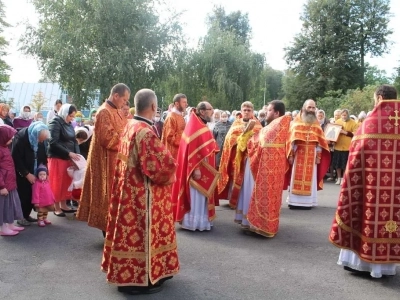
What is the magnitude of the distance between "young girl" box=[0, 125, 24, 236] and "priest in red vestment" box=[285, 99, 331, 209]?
515 cm

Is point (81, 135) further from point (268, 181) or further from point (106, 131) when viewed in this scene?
point (268, 181)

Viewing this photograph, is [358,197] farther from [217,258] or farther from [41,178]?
[41,178]

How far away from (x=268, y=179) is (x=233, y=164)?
175cm

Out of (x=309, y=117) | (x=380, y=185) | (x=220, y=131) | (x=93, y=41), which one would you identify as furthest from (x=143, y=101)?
(x=93, y=41)

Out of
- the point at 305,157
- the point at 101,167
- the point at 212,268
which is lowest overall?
the point at 212,268

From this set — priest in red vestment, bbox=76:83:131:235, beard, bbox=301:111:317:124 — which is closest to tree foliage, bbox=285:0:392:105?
beard, bbox=301:111:317:124

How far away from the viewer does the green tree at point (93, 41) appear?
82.4ft

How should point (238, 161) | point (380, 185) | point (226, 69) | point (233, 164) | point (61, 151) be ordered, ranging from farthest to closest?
point (226, 69) < point (233, 164) < point (238, 161) < point (61, 151) < point (380, 185)

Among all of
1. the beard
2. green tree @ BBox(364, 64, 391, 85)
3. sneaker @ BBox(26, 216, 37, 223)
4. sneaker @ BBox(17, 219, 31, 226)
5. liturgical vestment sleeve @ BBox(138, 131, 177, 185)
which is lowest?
sneaker @ BBox(17, 219, 31, 226)

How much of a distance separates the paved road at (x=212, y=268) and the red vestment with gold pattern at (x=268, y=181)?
10.0 inches

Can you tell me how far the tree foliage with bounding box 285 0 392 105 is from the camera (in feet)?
124

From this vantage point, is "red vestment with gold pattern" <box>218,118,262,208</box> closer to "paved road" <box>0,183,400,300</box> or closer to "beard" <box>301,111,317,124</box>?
"paved road" <box>0,183,400,300</box>

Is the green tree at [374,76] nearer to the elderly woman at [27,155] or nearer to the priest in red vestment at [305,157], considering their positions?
the priest in red vestment at [305,157]

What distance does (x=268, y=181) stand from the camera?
6297 mm
